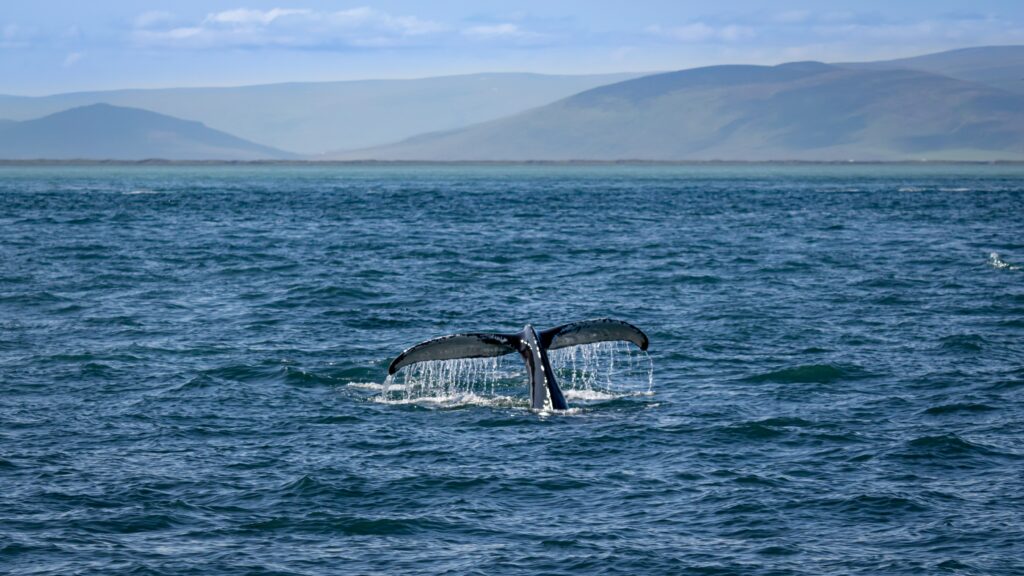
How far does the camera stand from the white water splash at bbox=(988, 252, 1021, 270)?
3997 cm

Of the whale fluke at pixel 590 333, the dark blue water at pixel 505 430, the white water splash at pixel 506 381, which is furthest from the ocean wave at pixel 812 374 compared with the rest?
the whale fluke at pixel 590 333

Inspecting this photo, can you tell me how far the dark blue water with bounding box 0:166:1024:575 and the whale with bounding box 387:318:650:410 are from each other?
445mm

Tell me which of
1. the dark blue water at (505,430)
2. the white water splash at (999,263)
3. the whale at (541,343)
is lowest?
the dark blue water at (505,430)

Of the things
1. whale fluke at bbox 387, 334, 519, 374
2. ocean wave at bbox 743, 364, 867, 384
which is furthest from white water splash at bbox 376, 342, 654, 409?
ocean wave at bbox 743, 364, 867, 384

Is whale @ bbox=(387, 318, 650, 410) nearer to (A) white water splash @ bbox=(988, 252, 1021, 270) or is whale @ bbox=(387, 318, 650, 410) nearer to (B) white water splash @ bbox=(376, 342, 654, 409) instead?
(B) white water splash @ bbox=(376, 342, 654, 409)

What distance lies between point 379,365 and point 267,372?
200 cm

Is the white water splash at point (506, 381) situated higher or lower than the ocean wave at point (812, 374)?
lower

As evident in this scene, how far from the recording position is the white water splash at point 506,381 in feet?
65.3

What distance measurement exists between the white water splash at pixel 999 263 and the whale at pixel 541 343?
25292 millimetres

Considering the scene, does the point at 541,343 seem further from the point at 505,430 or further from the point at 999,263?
the point at 999,263

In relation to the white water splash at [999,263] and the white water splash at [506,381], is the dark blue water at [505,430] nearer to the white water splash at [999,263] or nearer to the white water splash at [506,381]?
the white water splash at [506,381]

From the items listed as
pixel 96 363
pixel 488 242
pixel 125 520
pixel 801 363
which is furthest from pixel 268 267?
pixel 125 520

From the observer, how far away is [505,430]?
57.8ft

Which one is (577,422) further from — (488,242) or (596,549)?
(488,242)
